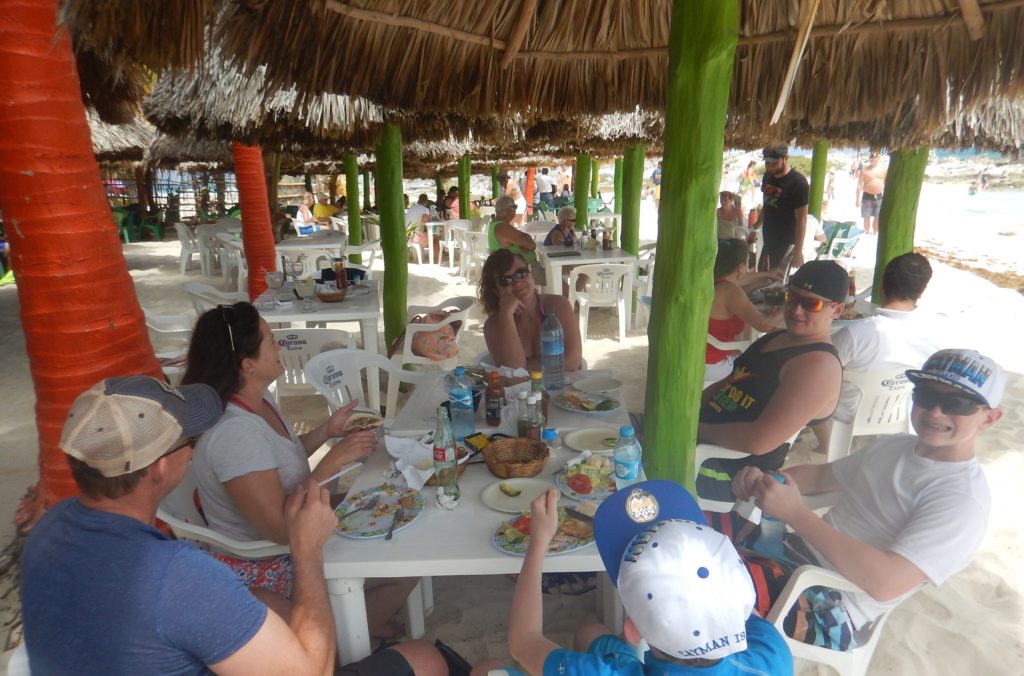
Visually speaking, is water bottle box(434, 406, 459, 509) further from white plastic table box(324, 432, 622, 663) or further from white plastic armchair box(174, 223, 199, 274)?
white plastic armchair box(174, 223, 199, 274)

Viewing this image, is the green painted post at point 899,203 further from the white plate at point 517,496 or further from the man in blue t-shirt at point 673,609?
the man in blue t-shirt at point 673,609

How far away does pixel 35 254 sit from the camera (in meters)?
2.12

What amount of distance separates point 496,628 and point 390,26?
8.46ft

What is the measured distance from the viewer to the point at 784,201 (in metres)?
6.63

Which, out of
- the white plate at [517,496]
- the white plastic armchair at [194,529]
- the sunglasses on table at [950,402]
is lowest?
the white plastic armchair at [194,529]

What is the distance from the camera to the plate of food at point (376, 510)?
1688 mm

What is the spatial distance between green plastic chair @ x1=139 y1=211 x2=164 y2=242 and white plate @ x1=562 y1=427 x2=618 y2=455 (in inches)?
676

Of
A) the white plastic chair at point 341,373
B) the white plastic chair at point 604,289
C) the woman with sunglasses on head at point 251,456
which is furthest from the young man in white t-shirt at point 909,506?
the white plastic chair at point 604,289

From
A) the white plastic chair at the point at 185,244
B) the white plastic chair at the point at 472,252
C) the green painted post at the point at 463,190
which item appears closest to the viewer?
the white plastic chair at the point at 472,252

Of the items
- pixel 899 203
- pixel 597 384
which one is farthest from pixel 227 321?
pixel 899 203

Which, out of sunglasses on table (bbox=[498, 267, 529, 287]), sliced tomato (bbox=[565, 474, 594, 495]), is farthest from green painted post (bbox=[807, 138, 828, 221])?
sliced tomato (bbox=[565, 474, 594, 495])

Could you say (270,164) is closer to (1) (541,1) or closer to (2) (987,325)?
(1) (541,1)

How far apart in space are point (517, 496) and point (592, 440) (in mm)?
468

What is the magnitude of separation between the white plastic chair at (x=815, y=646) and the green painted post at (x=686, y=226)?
416mm
